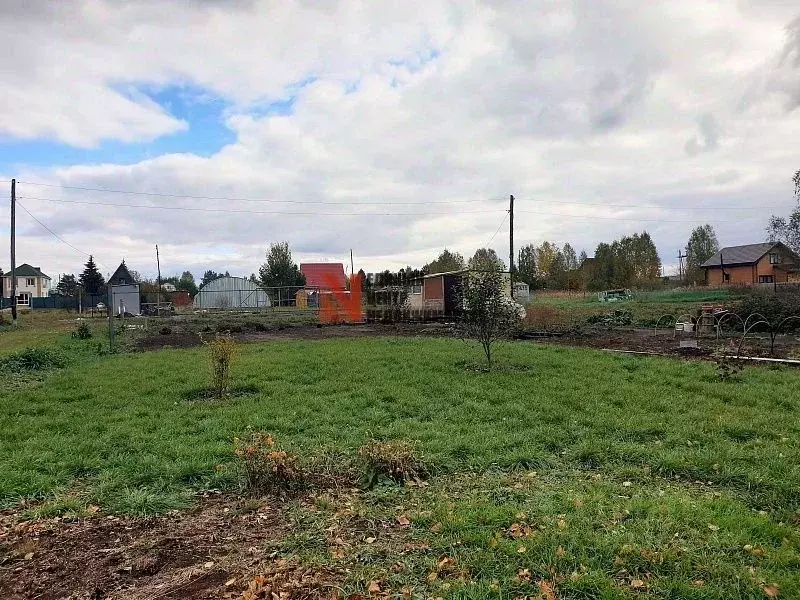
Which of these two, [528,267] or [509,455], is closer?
[509,455]

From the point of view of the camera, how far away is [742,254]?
52500 millimetres

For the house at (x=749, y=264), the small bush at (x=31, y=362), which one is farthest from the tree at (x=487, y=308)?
the house at (x=749, y=264)

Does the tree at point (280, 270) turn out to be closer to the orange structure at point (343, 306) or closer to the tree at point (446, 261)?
the tree at point (446, 261)

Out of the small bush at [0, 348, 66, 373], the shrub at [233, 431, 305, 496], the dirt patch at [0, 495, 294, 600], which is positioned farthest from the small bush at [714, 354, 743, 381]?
the small bush at [0, 348, 66, 373]

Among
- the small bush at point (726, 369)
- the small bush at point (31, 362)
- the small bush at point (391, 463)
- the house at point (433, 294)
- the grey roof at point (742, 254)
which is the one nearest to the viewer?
the small bush at point (391, 463)

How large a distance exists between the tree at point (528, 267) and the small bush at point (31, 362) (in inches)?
1611

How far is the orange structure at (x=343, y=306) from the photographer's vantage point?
81.3 ft

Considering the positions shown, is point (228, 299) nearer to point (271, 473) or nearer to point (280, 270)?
point (280, 270)

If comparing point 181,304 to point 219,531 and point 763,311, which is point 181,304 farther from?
point 219,531

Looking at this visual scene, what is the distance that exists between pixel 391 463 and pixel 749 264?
57.6m

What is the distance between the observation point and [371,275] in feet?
82.6

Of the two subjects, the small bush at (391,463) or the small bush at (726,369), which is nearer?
the small bush at (391,463)

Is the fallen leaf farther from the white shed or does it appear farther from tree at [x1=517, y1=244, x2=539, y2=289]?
tree at [x1=517, y1=244, x2=539, y2=289]

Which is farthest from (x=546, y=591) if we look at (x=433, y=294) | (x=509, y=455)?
(x=433, y=294)
